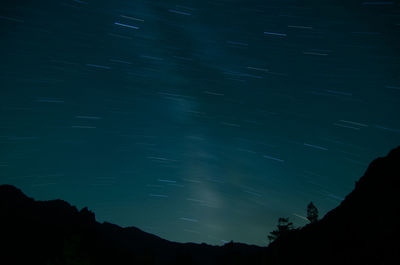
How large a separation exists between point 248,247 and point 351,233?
126 m

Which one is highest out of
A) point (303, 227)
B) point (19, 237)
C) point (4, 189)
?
point (303, 227)

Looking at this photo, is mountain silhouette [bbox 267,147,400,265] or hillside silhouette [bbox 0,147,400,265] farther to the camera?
mountain silhouette [bbox 267,147,400,265]

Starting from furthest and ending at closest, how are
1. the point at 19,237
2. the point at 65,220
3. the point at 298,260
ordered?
1. the point at 65,220
2. the point at 19,237
3. the point at 298,260

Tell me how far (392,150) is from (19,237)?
3130 inches

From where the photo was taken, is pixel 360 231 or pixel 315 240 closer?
pixel 360 231

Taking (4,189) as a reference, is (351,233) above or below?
above

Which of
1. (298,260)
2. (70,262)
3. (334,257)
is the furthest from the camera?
(298,260)

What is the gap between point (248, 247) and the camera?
14362 centimetres

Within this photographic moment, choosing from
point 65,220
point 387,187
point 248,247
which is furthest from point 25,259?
point 248,247

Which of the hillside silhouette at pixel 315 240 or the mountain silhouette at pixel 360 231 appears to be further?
the mountain silhouette at pixel 360 231

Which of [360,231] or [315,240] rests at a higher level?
[360,231]

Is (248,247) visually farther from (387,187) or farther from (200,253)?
(387,187)

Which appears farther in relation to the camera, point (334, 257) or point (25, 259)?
point (25, 259)

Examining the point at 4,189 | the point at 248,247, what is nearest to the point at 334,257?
the point at 4,189
